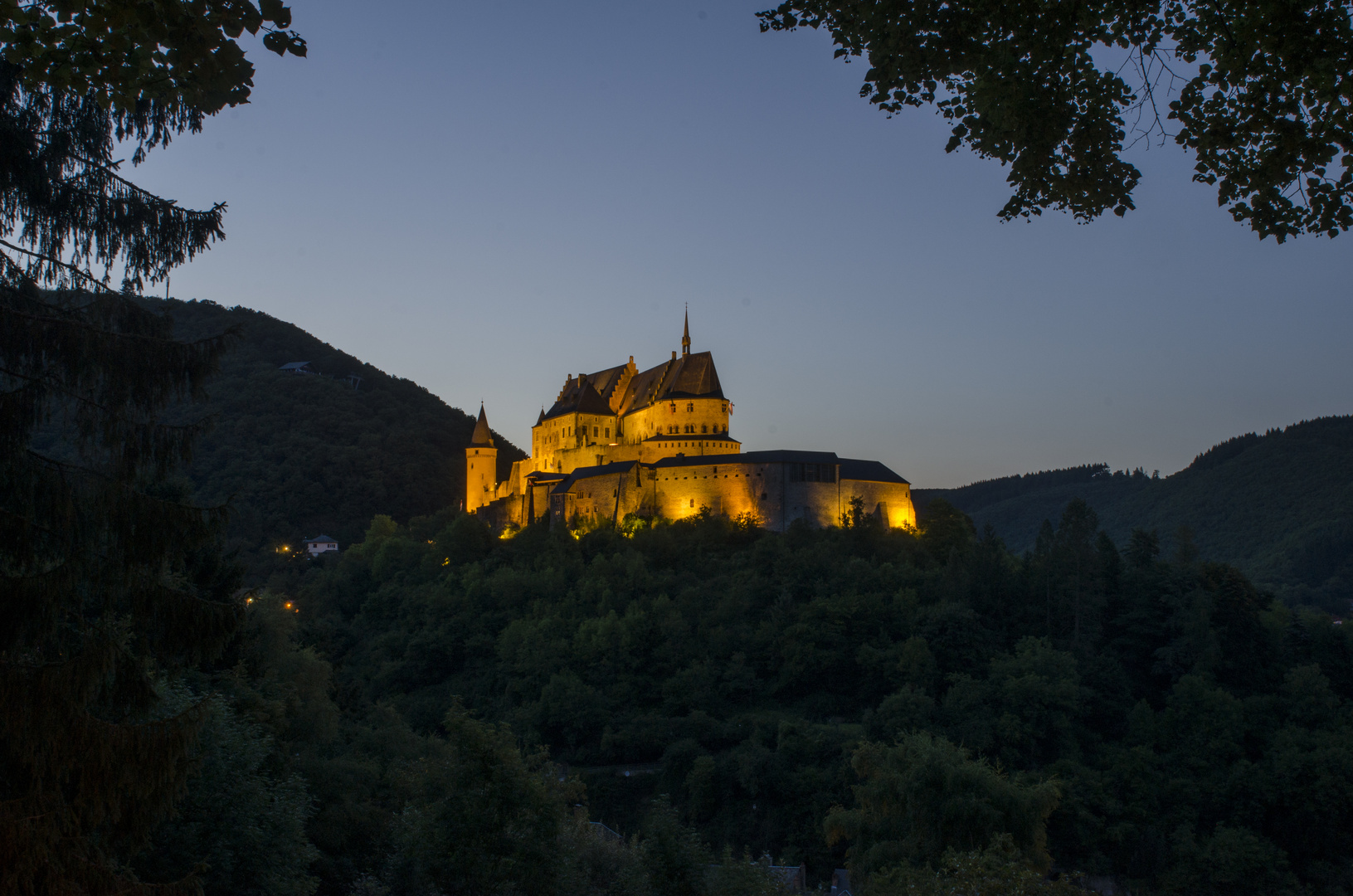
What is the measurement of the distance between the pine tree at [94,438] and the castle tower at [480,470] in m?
59.3

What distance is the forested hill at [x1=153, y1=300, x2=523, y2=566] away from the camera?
239ft

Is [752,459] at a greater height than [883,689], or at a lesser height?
greater

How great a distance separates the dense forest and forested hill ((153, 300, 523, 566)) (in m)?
20.1

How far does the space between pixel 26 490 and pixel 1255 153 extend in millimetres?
8463

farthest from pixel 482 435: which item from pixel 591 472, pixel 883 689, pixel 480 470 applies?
pixel 883 689

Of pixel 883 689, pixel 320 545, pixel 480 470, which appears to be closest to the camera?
pixel 883 689

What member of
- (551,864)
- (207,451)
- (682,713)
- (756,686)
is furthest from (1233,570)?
(207,451)

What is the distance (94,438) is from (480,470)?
61.1m

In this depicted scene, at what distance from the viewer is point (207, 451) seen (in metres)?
73.6

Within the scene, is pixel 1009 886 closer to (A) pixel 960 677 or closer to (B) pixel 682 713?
(A) pixel 960 677

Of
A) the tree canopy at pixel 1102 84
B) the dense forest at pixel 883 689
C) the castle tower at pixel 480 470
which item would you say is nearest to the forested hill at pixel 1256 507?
the dense forest at pixel 883 689

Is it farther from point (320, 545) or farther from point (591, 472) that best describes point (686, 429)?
point (320, 545)

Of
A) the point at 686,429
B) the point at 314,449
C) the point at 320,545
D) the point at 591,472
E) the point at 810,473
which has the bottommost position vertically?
the point at 320,545

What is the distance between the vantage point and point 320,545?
242 feet
